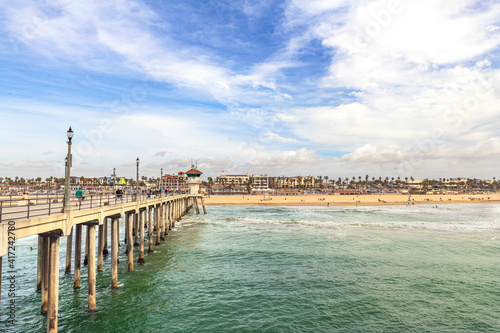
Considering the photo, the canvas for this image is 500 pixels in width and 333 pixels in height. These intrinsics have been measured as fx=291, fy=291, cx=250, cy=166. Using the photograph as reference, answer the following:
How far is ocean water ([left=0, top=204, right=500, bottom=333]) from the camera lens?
14.3 m

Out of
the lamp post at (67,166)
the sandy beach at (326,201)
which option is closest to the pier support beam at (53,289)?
the lamp post at (67,166)

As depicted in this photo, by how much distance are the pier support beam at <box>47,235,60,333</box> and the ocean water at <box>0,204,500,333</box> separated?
199cm

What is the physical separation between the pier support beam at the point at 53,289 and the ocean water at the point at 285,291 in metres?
1.99

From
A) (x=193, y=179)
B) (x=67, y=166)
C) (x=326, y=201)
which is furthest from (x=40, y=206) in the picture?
(x=326, y=201)

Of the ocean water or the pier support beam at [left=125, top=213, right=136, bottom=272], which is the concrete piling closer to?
the ocean water

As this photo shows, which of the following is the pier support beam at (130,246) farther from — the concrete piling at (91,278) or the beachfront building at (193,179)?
the beachfront building at (193,179)

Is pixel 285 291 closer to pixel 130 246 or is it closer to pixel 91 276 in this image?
pixel 91 276

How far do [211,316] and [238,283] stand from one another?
495cm

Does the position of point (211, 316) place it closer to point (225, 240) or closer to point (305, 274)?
point (305, 274)

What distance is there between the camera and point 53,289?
11500 millimetres

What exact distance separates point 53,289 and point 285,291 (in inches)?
496

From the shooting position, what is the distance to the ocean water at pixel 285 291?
47.1 ft

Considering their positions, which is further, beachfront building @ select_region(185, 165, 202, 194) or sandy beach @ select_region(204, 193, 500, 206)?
sandy beach @ select_region(204, 193, 500, 206)

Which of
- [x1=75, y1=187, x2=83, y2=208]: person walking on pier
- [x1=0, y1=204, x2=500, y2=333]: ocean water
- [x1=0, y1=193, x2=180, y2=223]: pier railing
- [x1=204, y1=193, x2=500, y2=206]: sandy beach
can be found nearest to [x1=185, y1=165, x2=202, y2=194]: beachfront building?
[x1=204, y1=193, x2=500, y2=206]: sandy beach
